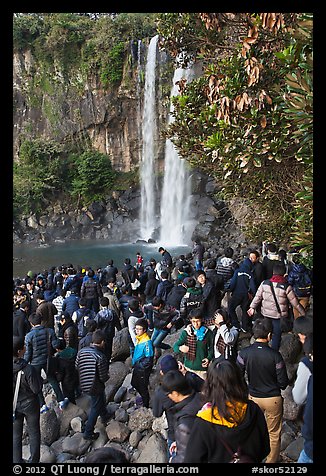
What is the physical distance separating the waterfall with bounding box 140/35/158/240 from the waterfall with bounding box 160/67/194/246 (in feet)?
3.78

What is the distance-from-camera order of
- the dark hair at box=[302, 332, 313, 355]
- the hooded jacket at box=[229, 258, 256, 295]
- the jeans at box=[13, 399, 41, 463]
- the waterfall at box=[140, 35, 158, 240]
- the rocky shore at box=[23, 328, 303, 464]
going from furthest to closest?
the waterfall at box=[140, 35, 158, 240], the hooded jacket at box=[229, 258, 256, 295], the rocky shore at box=[23, 328, 303, 464], the jeans at box=[13, 399, 41, 463], the dark hair at box=[302, 332, 313, 355]

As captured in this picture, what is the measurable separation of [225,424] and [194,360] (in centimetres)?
180

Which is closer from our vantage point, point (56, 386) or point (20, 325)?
point (56, 386)

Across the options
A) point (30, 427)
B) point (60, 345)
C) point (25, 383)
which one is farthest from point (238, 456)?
point (60, 345)

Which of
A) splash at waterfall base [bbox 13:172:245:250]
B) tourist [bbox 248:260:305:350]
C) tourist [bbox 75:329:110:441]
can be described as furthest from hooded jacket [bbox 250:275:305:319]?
splash at waterfall base [bbox 13:172:245:250]

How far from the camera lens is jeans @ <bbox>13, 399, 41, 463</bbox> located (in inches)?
142

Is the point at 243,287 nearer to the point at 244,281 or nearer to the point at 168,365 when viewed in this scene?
the point at 244,281

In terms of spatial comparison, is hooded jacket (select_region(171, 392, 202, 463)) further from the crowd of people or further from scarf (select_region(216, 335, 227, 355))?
scarf (select_region(216, 335, 227, 355))

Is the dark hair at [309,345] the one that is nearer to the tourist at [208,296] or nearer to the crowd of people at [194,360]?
the crowd of people at [194,360]

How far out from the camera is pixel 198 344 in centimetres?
393

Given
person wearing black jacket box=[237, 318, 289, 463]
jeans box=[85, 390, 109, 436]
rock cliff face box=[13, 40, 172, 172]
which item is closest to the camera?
person wearing black jacket box=[237, 318, 289, 463]

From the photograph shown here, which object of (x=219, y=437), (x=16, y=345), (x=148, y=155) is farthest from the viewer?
(x=148, y=155)
